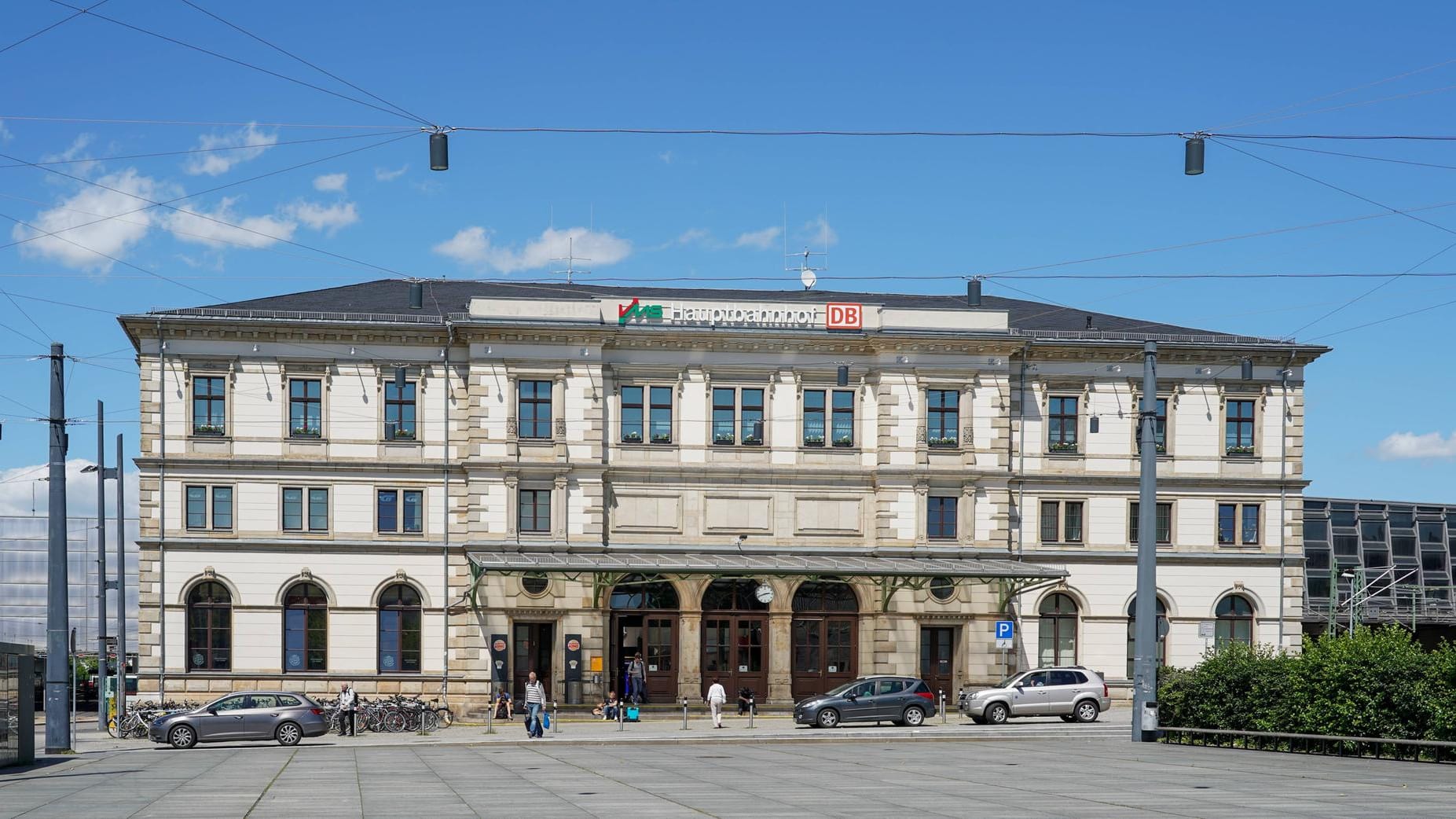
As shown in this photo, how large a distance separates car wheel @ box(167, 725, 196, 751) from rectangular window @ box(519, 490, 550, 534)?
1400 centimetres

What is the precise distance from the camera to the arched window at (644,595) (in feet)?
172

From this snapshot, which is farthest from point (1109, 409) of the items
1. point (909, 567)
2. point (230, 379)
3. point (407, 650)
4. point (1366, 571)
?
point (1366, 571)

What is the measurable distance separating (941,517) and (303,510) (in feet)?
69.1

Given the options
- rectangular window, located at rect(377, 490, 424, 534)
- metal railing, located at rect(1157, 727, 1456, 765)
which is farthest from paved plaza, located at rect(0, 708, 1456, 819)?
rectangular window, located at rect(377, 490, 424, 534)

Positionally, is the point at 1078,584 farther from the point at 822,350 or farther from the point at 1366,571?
the point at 1366,571

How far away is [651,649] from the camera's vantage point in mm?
52500

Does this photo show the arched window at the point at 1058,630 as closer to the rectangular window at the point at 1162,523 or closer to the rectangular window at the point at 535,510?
the rectangular window at the point at 1162,523

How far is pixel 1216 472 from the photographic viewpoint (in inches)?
2183

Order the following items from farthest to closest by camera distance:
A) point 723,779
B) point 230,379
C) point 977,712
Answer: point 230,379, point 977,712, point 723,779

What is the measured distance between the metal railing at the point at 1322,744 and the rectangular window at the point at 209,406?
103 ft

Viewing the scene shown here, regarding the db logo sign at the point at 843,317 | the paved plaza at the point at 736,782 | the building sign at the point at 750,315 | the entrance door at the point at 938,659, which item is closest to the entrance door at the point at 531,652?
the building sign at the point at 750,315

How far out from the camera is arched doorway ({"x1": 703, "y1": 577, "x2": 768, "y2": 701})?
173 feet

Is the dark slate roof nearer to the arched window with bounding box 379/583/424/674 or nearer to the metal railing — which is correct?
the arched window with bounding box 379/583/424/674

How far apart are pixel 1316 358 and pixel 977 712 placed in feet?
62.9
